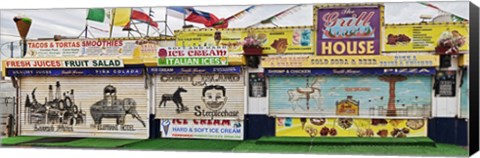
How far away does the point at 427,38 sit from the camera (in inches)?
523

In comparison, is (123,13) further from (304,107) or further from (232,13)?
(304,107)

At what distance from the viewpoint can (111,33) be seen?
48.4 feet

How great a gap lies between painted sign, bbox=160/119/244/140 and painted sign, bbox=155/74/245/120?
0.11 metres

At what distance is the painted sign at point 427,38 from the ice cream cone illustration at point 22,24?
7.64m

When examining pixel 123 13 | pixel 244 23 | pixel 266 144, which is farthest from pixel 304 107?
pixel 123 13

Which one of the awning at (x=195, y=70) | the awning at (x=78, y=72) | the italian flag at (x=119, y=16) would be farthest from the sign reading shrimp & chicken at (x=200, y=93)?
the italian flag at (x=119, y=16)

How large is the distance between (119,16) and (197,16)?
1.74 m

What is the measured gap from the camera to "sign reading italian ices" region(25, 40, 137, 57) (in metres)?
14.7

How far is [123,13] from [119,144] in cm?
276

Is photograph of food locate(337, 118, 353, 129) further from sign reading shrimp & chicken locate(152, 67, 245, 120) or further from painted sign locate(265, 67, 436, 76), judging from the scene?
sign reading shrimp & chicken locate(152, 67, 245, 120)

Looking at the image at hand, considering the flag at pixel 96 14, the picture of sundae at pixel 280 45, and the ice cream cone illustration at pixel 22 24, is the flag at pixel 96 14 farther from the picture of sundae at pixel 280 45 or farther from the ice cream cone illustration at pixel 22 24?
the picture of sundae at pixel 280 45

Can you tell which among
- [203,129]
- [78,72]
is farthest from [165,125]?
[78,72]

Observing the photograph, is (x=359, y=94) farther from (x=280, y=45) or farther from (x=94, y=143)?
(x=94, y=143)

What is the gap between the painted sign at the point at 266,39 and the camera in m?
14.0
